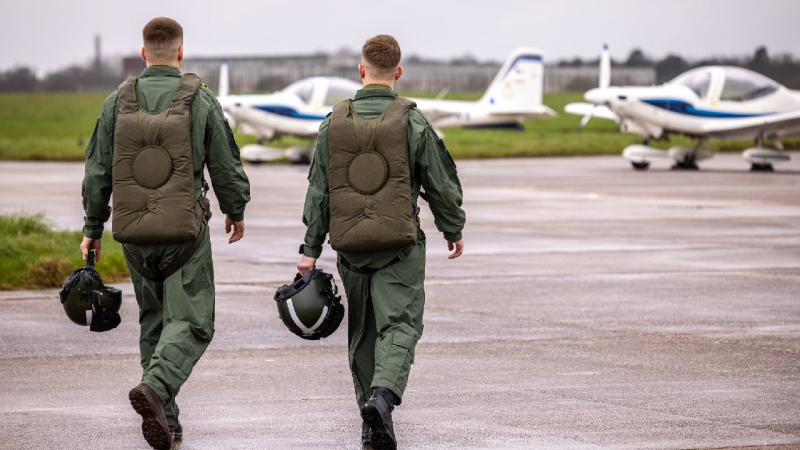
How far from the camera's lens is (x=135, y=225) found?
5109 mm

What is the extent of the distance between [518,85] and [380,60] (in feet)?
113

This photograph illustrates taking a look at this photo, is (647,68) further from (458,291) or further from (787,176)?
(458,291)

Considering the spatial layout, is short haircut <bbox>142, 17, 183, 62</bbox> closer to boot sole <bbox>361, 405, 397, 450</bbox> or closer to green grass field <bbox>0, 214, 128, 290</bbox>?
boot sole <bbox>361, 405, 397, 450</bbox>

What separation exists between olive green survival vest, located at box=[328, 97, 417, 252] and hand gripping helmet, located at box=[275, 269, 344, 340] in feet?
0.70

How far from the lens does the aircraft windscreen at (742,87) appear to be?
30.8m

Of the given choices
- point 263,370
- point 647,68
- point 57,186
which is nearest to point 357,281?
point 263,370

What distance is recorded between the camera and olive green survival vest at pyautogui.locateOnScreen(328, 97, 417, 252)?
201 inches

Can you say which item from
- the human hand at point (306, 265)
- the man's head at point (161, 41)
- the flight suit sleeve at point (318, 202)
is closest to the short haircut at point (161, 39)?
the man's head at point (161, 41)

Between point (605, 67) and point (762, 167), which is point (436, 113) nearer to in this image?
point (605, 67)

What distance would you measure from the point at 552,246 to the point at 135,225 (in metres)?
9.04

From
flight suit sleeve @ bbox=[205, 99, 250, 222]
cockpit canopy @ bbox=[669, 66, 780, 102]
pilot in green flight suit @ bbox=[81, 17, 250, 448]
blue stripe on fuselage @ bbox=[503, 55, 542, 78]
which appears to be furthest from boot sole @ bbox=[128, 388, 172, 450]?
blue stripe on fuselage @ bbox=[503, 55, 542, 78]

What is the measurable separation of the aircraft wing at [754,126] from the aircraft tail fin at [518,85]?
8.44 meters

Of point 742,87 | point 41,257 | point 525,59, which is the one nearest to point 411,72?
point 525,59

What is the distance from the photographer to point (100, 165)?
17.3 ft
